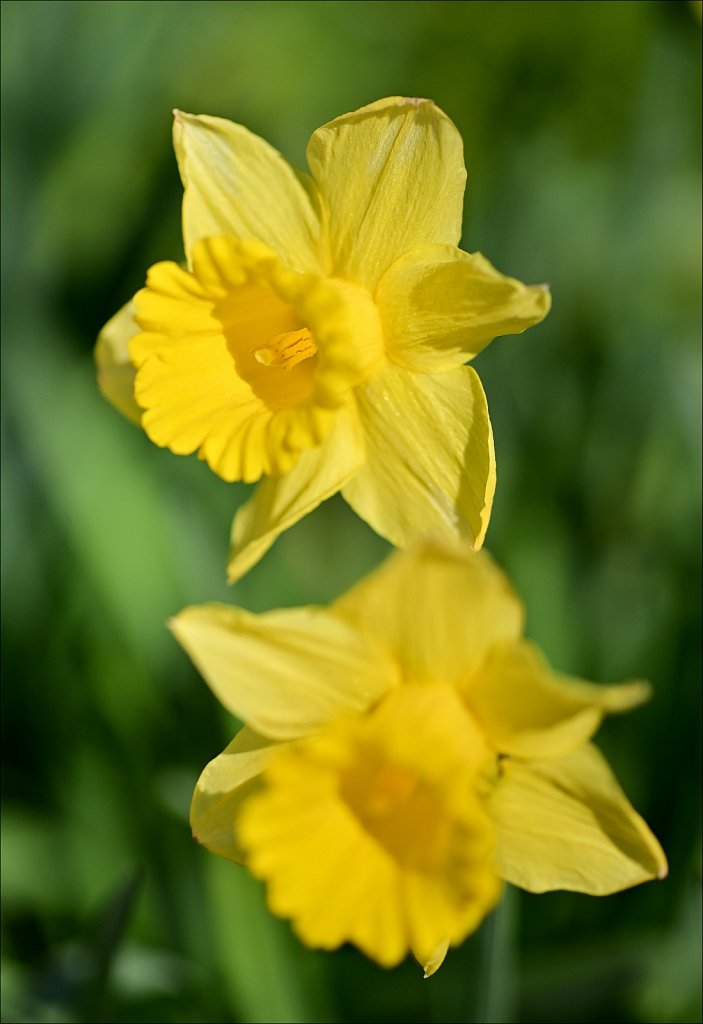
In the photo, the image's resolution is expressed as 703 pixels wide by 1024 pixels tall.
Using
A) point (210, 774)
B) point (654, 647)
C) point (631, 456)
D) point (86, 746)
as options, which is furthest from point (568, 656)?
point (210, 774)

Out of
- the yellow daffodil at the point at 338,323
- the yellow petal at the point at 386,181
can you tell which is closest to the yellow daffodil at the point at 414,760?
the yellow daffodil at the point at 338,323

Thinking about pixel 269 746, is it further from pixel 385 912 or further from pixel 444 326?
pixel 444 326

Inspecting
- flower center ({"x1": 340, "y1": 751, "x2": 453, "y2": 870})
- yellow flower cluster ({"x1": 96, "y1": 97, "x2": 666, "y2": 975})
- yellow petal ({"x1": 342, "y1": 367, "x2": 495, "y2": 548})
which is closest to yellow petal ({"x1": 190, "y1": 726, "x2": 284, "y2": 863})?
yellow flower cluster ({"x1": 96, "y1": 97, "x2": 666, "y2": 975})

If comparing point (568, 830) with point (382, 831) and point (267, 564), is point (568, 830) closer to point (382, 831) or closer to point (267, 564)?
point (382, 831)

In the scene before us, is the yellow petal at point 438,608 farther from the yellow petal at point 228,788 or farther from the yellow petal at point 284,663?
the yellow petal at point 228,788

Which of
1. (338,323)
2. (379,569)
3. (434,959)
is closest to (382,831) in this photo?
(434,959)

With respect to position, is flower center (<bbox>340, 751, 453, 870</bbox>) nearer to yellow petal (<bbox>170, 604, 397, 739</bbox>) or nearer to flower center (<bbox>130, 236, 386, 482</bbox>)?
yellow petal (<bbox>170, 604, 397, 739</bbox>)

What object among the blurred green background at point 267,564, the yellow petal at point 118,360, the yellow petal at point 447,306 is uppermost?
the yellow petal at point 447,306
